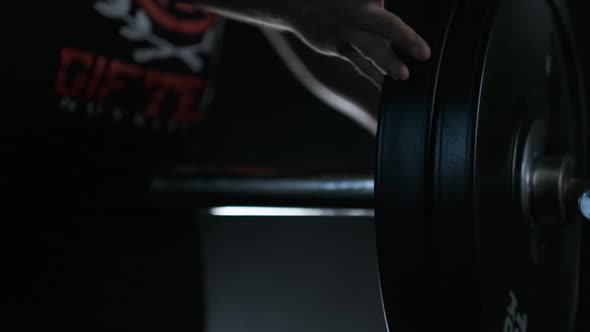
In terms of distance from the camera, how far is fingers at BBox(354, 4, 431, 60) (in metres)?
0.61

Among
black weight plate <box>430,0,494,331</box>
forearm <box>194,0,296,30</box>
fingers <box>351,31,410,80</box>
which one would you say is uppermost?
forearm <box>194,0,296,30</box>

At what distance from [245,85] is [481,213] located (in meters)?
1.15

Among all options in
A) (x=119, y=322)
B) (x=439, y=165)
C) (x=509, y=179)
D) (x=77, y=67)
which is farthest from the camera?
(x=119, y=322)

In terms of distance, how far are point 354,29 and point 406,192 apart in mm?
188

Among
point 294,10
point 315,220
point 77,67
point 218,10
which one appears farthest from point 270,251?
point 294,10

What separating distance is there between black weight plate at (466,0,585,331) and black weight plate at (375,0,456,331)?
0.04 meters

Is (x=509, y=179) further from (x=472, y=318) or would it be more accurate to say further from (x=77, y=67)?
(x=77, y=67)

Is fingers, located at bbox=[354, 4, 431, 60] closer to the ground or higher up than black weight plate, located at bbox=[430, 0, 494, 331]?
higher up

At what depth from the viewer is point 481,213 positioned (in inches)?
23.4

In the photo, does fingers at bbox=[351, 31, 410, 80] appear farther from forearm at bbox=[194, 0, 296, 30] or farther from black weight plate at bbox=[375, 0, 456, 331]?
forearm at bbox=[194, 0, 296, 30]

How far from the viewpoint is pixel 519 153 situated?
28.6 inches

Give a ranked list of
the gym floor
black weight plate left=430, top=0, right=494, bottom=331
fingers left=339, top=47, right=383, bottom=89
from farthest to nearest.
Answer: the gym floor, fingers left=339, top=47, right=383, bottom=89, black weight plate left=430, top=0, right=494, bottom=331

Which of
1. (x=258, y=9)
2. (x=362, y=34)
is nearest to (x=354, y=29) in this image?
(x=362, y=34)

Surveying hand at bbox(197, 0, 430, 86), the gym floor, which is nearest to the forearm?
hand at bbox(197, 0, 430, 86)
